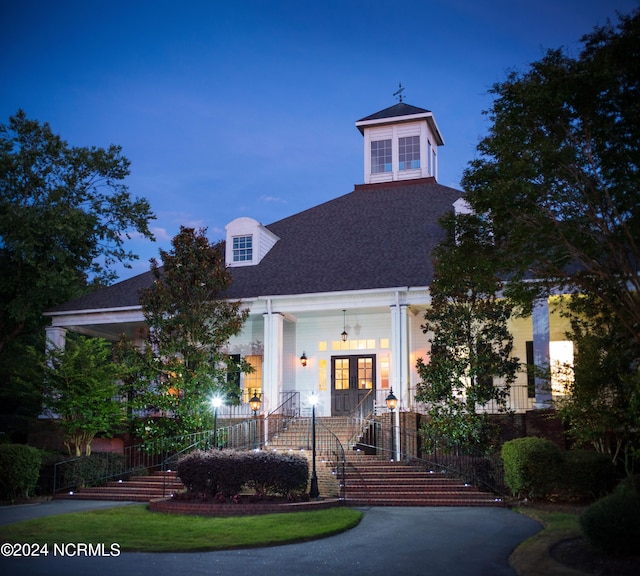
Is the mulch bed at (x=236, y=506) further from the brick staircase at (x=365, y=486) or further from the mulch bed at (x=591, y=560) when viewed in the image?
the mulch bed at (x=591, y=560)

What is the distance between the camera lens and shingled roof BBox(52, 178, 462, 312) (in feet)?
81.8

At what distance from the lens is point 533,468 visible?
1748 centimetres

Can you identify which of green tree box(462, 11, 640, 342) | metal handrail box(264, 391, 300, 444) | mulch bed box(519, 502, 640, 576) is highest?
green tree box(462, 11, 640, 342)

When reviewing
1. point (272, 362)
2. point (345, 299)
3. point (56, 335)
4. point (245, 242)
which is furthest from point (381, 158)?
point (56, 335)

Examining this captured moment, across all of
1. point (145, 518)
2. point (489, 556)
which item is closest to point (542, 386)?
point (489, 556)

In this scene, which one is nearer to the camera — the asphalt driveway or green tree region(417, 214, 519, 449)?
the asphalt driveway

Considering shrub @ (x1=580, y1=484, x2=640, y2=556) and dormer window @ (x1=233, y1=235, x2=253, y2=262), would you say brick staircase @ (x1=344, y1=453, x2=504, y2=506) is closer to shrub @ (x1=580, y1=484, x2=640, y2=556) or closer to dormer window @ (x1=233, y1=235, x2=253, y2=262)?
shrub @ (x1=580, y1=484, x2=640, y2=556)

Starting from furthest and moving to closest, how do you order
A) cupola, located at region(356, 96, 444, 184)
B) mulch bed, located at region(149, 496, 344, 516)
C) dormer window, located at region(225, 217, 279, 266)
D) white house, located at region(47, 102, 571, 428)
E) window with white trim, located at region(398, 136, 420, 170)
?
1. window with white trim, located at region(398, 136, 420, 170)
2. cupola, located at region(356, 96, 444, 184)
3. dormer window, located at region(225, 217, 279, 266)
4. white house, located at region(47, 102, 571, 428)
5. mulch bed, located at region(149, 496, 344, 516)

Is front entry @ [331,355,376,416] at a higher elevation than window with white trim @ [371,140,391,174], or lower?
lower

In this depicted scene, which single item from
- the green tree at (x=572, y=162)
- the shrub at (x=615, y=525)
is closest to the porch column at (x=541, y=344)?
the green tree at (x=572, y=162)

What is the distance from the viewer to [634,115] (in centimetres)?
1349

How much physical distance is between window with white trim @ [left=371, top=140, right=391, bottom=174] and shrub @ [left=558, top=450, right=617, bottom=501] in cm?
1813

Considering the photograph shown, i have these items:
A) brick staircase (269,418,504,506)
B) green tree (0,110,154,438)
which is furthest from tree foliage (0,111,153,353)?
brick staircase (269,418,504,506)

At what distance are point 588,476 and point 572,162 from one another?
7364 mm
